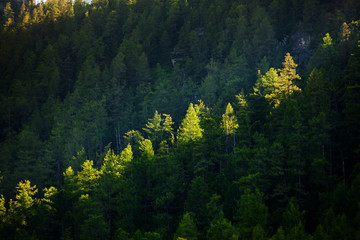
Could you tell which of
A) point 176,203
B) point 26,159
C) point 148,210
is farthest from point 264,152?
point 26,159

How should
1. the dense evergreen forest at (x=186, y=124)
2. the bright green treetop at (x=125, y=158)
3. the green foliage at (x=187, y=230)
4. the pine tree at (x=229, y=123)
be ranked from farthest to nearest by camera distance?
the bright green treetop at (x=125, y=158) < the pine tree at (x=229, y=123) < the dense evergreen forest at (x=186, y=124) < the green foliage at (x=187, y=230)

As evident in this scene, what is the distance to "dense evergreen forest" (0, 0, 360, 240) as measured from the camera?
34.3 m

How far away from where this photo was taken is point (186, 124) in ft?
150

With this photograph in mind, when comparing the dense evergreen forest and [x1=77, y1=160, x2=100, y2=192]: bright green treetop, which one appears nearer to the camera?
the dense evergreen forest

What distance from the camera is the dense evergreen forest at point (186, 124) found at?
34.3 metres

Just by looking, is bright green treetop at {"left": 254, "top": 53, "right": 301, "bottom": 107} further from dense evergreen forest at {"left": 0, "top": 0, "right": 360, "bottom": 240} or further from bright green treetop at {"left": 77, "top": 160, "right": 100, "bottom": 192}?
bright green treetop at {"left": 77, "top": 160, "right": 100, "bottom": 192}

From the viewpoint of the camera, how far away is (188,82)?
6875 cm

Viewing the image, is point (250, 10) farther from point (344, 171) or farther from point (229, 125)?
point (344, 171)

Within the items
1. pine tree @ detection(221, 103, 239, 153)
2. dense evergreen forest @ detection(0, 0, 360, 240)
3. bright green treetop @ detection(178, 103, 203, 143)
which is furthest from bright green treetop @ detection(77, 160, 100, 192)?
pine tree @ detection(221, 103, 239, 153)

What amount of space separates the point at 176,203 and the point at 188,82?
32.0m

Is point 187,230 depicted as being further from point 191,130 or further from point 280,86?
point 280,86

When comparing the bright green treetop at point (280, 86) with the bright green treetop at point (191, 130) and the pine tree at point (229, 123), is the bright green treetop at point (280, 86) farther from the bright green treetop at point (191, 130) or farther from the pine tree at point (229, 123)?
the bright green treetop at point (191, 130)

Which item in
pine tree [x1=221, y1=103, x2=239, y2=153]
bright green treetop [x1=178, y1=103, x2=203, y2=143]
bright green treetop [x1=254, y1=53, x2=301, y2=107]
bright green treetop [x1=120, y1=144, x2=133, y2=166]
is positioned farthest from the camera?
bright green treetop [x1=120, y1=144, x2=133, y2=166]

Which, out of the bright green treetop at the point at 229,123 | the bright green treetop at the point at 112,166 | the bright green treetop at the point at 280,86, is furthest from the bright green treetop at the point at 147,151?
the bright green treetop at the point at 280,86
